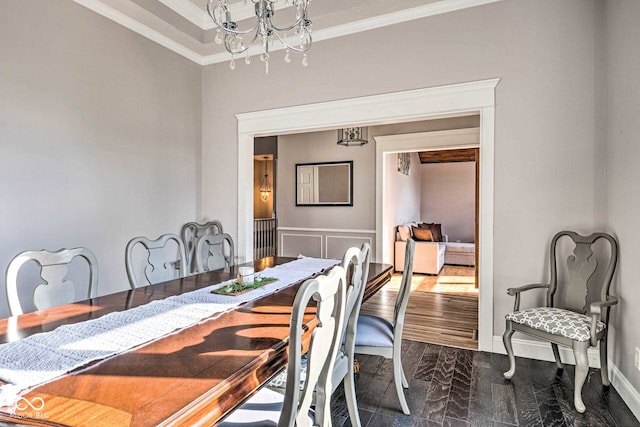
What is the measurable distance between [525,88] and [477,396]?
236 centimetres

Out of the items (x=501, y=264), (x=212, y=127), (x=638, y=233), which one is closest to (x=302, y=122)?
(x=212, y=127)

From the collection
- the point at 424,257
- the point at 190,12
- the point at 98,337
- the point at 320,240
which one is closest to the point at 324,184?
the point at 320,240

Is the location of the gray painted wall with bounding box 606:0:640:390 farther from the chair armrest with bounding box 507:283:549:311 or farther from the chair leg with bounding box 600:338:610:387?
the chair armrest with bounding box 507:283:549:311

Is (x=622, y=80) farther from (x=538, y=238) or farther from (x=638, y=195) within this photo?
(x=538, y=238)

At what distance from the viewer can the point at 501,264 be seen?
119 inches

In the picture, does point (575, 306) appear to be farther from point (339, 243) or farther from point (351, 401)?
point (339, 243)

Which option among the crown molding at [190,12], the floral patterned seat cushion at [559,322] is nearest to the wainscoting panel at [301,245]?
the crown molding at [190,12]

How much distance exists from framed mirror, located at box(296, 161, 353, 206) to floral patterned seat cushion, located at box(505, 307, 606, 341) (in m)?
4.16

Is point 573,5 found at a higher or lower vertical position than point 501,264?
higher

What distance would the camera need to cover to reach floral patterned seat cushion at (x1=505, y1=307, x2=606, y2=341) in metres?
2.24

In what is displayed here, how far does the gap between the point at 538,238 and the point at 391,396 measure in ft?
5.63

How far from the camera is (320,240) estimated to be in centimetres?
669

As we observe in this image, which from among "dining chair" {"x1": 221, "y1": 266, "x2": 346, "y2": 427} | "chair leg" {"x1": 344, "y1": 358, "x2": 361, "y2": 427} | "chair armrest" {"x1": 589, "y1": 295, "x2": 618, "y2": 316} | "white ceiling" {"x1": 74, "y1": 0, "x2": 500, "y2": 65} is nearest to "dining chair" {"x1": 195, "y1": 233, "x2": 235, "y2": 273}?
"chair leg" {"x1": 344, "y1": 358, "x2": 361, "y2": 427}

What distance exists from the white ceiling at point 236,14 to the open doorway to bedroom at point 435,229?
2.57m
